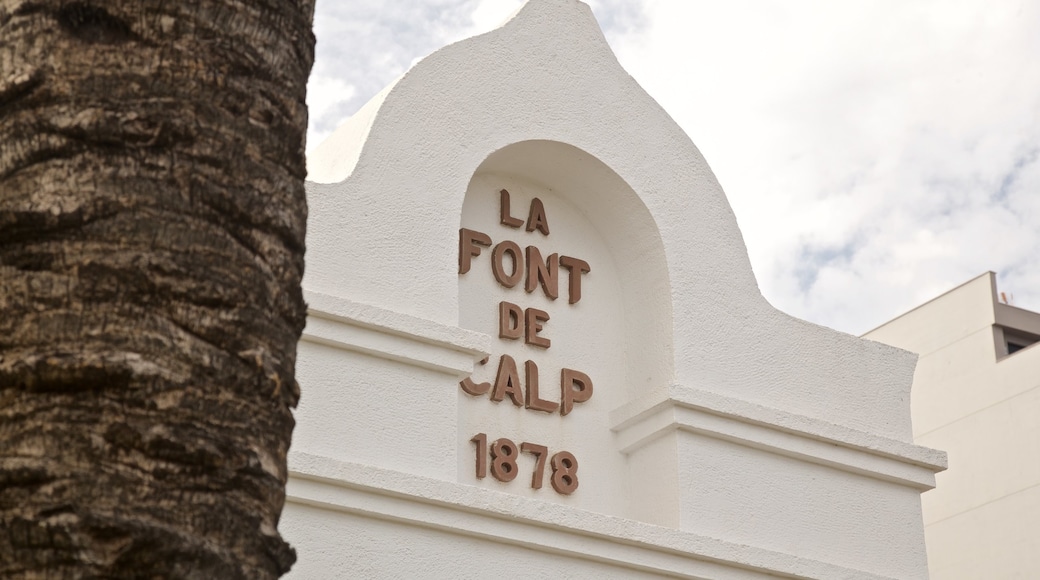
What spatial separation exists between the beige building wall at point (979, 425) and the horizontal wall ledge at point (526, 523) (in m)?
7.36

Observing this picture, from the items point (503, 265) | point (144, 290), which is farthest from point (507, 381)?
point (144, 290)

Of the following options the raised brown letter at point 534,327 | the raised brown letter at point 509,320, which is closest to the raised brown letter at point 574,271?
the raised brown letter at point 534,327

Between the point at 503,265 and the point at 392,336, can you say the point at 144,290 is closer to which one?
the point at 392,336

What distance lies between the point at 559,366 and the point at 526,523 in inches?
53.1

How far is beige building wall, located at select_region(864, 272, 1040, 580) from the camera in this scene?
1542 cm

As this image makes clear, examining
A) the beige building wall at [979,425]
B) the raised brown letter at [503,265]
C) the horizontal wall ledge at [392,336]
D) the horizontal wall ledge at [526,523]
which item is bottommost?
the horizontal wall ledge at [526,523]

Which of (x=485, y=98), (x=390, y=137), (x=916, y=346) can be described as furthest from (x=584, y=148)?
(x=916, y=346)

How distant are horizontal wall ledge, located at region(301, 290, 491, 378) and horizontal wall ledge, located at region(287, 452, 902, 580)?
0.64 meters

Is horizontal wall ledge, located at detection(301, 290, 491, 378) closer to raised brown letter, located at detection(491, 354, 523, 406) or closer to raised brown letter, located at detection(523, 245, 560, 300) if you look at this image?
raised brown letter, located at detection(491, 354, 523, 406)

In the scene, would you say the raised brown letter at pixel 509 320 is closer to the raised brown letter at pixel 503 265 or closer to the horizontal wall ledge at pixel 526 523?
the raised brown letter at pixel 503 265

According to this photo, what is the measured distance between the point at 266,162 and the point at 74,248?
438 millimetres

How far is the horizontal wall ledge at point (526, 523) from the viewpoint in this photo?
7.28m

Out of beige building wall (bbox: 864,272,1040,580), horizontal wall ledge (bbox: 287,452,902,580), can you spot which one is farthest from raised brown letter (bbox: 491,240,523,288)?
beige building wall (bbox: 864,272,1040,580)

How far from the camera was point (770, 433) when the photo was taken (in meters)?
9.00
